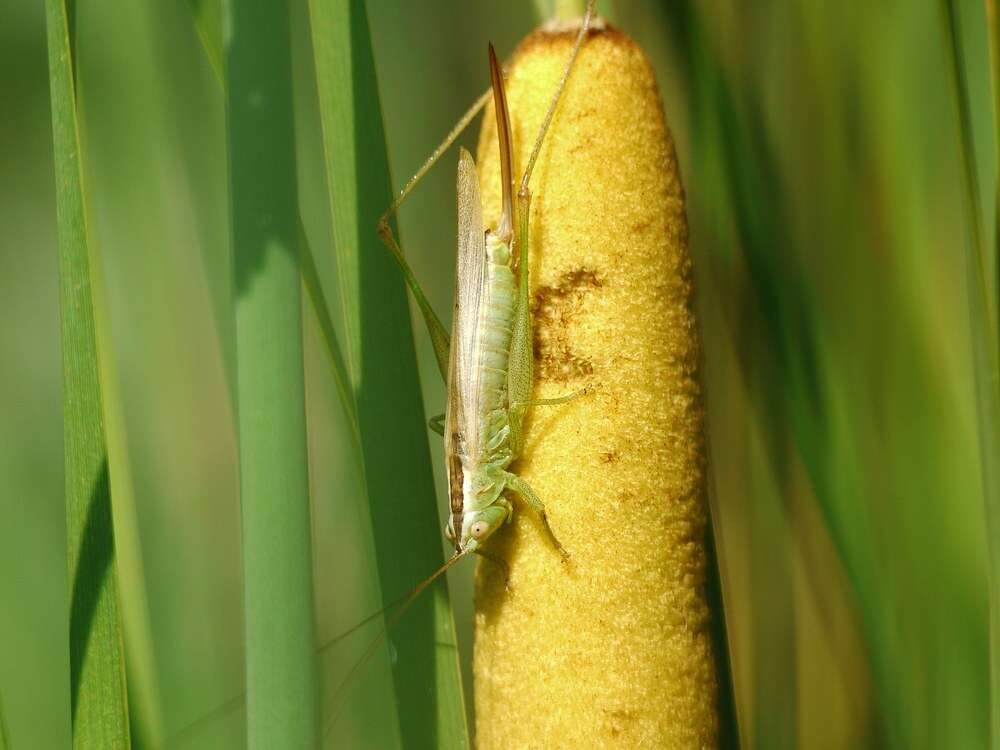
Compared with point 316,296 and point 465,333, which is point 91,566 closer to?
point 316,296

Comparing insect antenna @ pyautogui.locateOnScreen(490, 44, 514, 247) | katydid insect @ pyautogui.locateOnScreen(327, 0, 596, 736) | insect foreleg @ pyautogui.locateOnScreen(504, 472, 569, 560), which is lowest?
insect foreleg @ pyautogui.locateOnScreen(504, 472, 569, 560)

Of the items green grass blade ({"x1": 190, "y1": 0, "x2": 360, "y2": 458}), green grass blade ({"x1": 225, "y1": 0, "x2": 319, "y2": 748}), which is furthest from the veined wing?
green grass blade ({"x1": 225, "y1": 0, "x2": 319, "y2": 748})

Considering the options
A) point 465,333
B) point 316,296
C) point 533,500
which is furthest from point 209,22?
point 533,500

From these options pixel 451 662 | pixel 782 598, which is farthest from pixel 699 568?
pixel 782 598

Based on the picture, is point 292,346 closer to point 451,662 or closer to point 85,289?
point 85,289

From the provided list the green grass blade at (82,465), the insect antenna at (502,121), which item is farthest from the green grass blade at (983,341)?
the green grass blade at (82,465)

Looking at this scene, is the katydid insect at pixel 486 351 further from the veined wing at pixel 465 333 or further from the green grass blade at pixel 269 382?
the green grass blade at pixel 269 382

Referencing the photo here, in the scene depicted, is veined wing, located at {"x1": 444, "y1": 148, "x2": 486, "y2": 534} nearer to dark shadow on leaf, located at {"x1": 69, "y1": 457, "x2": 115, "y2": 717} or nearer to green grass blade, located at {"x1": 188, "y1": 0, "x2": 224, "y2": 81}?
green grass blade, located at {"x1": 188, "y1": 0, "x2": 224, "y2": 81}
